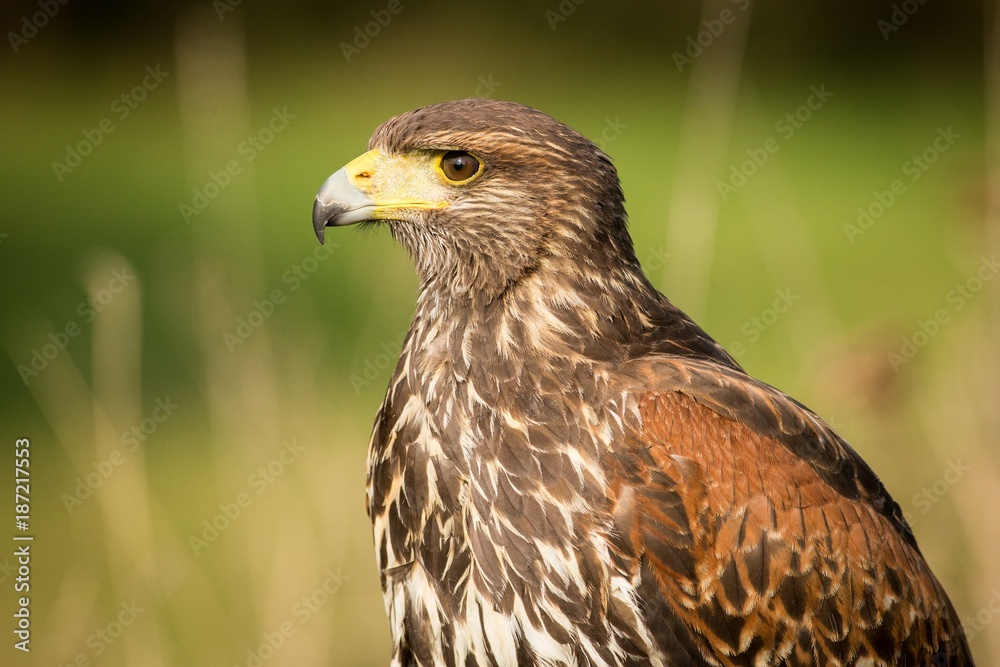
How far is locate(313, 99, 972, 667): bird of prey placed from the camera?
3252 millimetres

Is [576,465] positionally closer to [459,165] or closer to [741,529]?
[741,529]

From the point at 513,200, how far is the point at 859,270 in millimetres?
10733

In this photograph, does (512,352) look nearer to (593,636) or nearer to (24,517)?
(593,636)

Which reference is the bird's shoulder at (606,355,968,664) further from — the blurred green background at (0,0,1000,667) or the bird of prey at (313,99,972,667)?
the blurred green background at (0,0,1000,667)

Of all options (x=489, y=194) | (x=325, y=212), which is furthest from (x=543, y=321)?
(x=325, y=212)

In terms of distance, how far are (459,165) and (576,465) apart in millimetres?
1001

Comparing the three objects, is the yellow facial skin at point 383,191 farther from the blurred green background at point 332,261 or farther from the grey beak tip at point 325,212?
the blurred green background at point 332,261

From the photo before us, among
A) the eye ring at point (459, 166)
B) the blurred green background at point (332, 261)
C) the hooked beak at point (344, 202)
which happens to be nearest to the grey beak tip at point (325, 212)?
the hooked beak at point (344, 202)

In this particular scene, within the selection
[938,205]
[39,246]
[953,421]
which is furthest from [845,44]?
[953,421]

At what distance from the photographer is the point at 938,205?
50.4 ft

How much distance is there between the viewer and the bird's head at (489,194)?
3.57 metres

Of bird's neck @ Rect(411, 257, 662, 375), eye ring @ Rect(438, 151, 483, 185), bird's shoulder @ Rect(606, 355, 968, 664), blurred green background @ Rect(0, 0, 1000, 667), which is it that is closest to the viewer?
bird's shoulder @ Rect(606, 355, 968, 664)

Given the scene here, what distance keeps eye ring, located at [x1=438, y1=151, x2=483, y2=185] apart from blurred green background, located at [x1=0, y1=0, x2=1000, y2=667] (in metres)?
1.80

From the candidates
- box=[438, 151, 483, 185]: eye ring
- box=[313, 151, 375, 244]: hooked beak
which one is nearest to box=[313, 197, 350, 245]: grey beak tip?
box=[313, 151, 375, 244]: hooked beak
